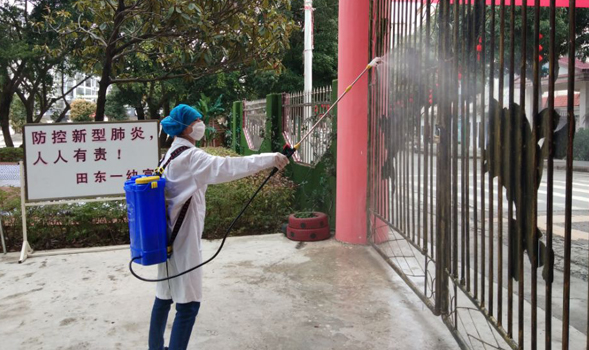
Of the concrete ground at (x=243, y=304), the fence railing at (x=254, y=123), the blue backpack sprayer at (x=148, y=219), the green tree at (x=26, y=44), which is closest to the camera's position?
the blue backpack sprayer at (x=148, y=219)

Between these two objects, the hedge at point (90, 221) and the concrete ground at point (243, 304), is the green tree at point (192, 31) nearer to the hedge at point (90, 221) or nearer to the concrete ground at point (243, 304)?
the hedge at point (90, 221)

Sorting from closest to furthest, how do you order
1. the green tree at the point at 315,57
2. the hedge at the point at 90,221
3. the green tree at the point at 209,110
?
the hedge at the point at 90,221
the green tree at the point at 209,110
the green tree at the point at 315,57

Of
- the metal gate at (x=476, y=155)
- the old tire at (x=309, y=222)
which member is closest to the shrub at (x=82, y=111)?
the old tire at (x=309, y=222)

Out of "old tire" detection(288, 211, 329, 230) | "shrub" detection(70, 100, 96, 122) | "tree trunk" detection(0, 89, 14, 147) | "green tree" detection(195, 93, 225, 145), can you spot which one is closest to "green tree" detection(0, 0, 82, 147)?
"tree trunk" detection(0, 89, 14, 147)

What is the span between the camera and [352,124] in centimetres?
620

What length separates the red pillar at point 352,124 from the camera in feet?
19.7

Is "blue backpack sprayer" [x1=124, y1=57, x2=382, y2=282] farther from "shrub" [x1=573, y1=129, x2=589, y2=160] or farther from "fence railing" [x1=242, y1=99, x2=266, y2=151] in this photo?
"shrub" [x1=573, y1=129, x2=589, y2=160]

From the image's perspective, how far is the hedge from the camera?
650cm

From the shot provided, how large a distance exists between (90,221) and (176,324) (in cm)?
405

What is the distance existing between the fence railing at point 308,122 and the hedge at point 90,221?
1.35m

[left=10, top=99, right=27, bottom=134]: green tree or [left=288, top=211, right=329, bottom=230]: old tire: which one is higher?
[left=10, top=99, right=27, bottom=134]: green tree

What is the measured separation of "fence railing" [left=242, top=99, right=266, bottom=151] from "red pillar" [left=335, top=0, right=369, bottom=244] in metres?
4.73

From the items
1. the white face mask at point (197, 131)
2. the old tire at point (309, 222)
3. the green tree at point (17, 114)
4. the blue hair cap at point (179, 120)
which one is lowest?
the old tire at point (309, 222)

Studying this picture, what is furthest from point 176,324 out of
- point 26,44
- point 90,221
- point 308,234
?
point 26,44
